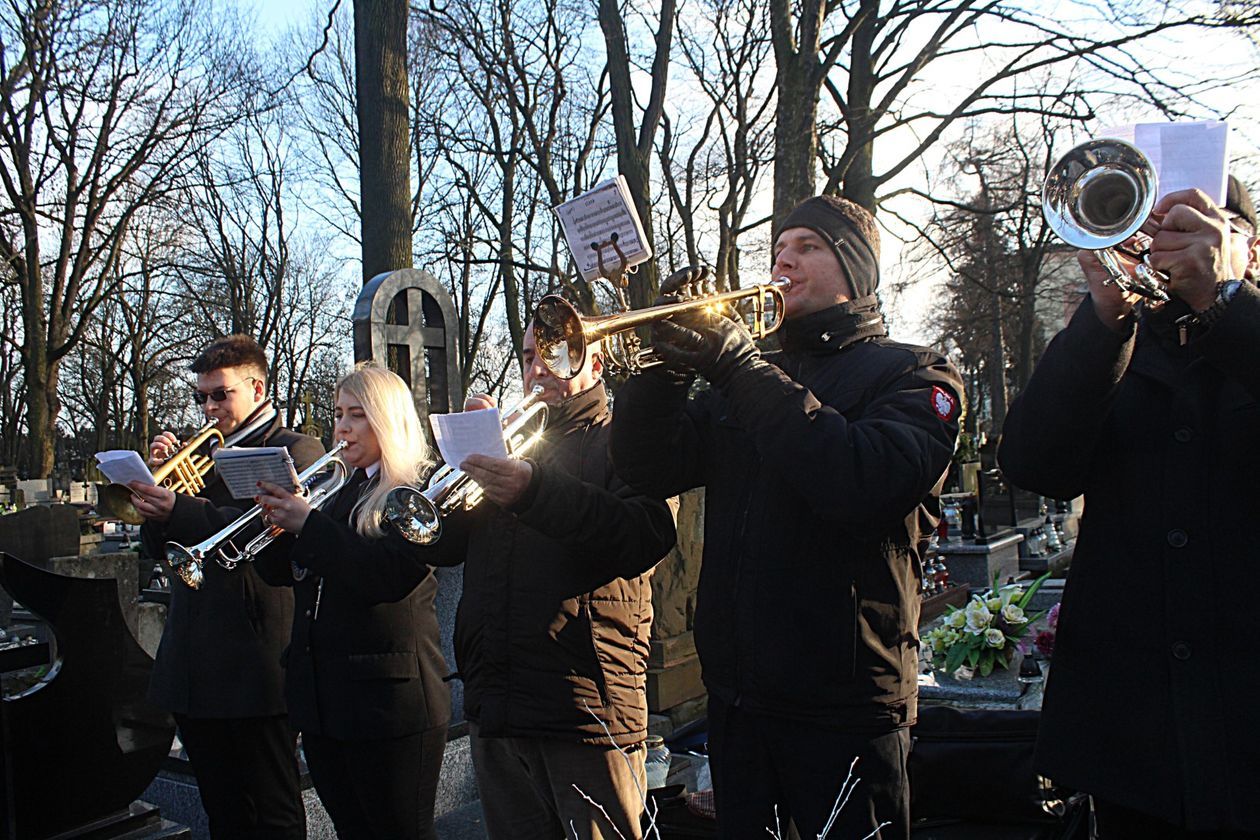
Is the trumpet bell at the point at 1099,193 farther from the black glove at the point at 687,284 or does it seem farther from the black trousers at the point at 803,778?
the black trousers at the point at 803,778

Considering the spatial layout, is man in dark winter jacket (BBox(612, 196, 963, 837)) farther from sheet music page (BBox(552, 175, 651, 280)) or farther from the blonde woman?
Result: the blonde woman

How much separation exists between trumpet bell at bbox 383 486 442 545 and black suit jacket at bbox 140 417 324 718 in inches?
38.2

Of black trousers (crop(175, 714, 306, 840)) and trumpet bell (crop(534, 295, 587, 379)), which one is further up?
trumpet bell (crop(534, 295, 587, 379))

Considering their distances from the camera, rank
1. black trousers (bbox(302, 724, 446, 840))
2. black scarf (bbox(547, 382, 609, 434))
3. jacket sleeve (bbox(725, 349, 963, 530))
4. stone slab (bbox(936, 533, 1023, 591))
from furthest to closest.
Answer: stone slab (bbox(936, 533, 1023, 591)) → black scarf (bbox(547, 382, 609, 434)) → black trousers (bbox(302, 724, 446, 840)) → jacket sleeve (bbox(725, 349, 963, 530))

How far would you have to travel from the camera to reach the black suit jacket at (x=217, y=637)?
3834 millimetres

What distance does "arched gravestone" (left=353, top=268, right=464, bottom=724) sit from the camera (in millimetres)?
6461

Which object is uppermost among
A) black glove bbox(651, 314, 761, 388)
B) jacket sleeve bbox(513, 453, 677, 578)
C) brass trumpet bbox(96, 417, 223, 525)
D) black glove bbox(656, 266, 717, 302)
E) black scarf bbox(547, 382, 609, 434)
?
black glove bbox(656, 266, 717, 302)

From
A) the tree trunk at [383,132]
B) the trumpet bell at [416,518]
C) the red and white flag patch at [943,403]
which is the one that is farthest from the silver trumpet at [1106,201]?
the tree trunk at [383,132]

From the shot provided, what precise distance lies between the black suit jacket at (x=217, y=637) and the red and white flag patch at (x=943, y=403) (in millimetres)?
2689

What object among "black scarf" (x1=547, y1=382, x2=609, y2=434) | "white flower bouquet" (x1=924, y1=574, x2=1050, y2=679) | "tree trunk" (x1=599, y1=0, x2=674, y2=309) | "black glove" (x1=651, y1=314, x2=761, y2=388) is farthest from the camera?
"tree trunk" (x1=599, y1=0, x2=674, y2=309)

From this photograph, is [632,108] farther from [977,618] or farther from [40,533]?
[977,618]

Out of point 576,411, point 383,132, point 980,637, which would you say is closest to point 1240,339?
point 576,411

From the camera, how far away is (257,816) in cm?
385

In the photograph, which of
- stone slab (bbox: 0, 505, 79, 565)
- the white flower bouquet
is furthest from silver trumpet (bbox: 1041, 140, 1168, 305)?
stone slab (bbox: 0, 505, 79, 565)
